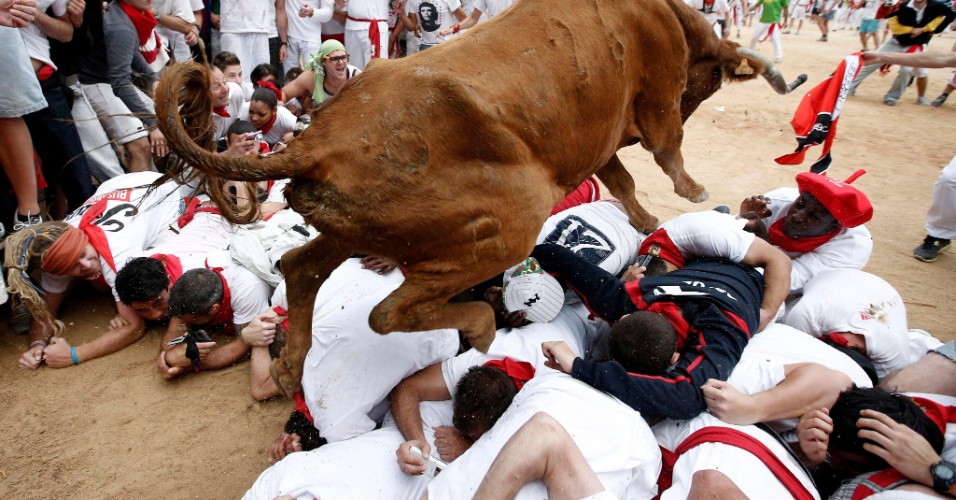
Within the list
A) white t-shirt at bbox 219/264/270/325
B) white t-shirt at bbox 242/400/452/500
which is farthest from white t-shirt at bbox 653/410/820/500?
white t-shirt at bbox 219/264/270/325

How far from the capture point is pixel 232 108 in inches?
227

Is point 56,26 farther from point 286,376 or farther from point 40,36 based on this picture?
point 286,376

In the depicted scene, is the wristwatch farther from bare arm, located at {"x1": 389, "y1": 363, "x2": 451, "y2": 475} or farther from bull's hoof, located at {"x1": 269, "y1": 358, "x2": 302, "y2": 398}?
bull's hoof, located at {"x1": 269, "y1": 358, "x2": 302, "y2": 398}

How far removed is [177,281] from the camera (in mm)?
3682

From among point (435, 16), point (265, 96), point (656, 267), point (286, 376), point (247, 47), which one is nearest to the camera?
point (286, 376)

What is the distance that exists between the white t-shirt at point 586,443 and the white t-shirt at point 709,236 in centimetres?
138

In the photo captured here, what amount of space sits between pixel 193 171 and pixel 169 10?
469 cm

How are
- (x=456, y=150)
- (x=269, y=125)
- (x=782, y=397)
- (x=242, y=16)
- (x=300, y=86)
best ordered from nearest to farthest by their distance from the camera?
(x=456, y=150) < (x=782, y=397) < (x=269, y=125) < (x=300, y=86) < (x=242, y=16)

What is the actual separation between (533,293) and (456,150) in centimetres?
114

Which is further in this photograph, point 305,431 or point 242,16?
point 242,16

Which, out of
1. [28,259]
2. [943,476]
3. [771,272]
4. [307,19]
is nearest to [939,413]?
[943,476]

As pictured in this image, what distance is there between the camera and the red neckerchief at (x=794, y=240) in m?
3.83

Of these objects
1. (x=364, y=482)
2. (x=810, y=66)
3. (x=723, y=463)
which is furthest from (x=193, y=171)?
(x=810, y=66)

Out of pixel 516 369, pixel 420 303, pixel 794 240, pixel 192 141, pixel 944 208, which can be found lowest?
pixel 944 208
